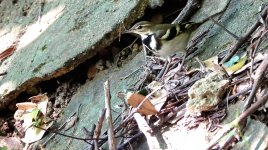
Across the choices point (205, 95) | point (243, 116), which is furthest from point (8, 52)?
point (243, 116)

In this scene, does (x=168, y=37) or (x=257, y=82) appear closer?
(x=257, y=82)

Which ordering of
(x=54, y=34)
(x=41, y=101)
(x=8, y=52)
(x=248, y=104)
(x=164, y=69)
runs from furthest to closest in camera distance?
(x=8, y=52) → (x=54, y=34) → (x=41, y=101) → (x=164, y=69) → (x=248, y=104)

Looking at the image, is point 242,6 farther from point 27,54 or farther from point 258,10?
point 27,54

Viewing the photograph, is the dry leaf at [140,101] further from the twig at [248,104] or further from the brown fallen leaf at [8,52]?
the brown fallen leaf at [8,52]

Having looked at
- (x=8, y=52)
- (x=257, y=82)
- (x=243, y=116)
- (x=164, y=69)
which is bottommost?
(x=243, y=116)

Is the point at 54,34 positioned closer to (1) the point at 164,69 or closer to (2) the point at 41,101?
(2) the point at 41,101

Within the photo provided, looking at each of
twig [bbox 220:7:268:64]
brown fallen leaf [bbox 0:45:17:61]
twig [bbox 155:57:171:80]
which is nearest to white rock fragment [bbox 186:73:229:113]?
twig [bbox 220:7:268:64]

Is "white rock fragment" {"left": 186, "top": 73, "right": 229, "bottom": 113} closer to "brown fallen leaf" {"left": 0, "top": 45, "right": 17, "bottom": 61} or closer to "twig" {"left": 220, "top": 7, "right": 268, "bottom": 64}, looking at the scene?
"twig" {"left": 220, "top": 7, "right": 268, "bottom": 64}
